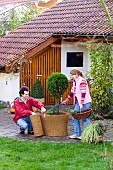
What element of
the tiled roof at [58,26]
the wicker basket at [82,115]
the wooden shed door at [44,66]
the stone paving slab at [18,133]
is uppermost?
the tiled roof at [58,26]

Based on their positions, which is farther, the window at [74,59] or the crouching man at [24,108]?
the window at [74,59]

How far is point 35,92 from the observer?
1478 cm

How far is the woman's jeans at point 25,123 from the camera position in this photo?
31.4 ft

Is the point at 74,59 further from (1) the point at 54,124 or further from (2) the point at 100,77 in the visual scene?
(1) the point at 54,124

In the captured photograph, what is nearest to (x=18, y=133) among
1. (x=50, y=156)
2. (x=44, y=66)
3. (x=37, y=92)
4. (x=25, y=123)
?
(x=25, y=123)

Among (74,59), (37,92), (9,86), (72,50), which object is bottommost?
(37,92)

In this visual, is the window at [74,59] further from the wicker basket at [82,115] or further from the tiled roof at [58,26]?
the wicker basket at [82,115]

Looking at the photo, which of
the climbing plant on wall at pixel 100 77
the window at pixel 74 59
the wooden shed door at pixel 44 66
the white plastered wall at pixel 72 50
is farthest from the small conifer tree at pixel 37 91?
the climbing plant on wall at pixel 100 77

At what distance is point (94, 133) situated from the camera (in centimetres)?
863

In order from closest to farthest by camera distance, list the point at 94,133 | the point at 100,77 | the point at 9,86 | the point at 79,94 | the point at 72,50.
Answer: the point at 94,133, the point at 79,94, the point at 100,77, the point at 9,86, the point at 72,50

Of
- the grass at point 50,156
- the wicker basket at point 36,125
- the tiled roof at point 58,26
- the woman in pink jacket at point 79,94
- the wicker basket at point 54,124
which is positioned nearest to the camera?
the grass at point 50,156

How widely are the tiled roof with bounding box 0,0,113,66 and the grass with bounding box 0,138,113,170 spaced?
18.0ft

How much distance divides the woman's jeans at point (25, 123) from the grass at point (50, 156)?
0.67 m

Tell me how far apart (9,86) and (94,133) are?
7.47m
